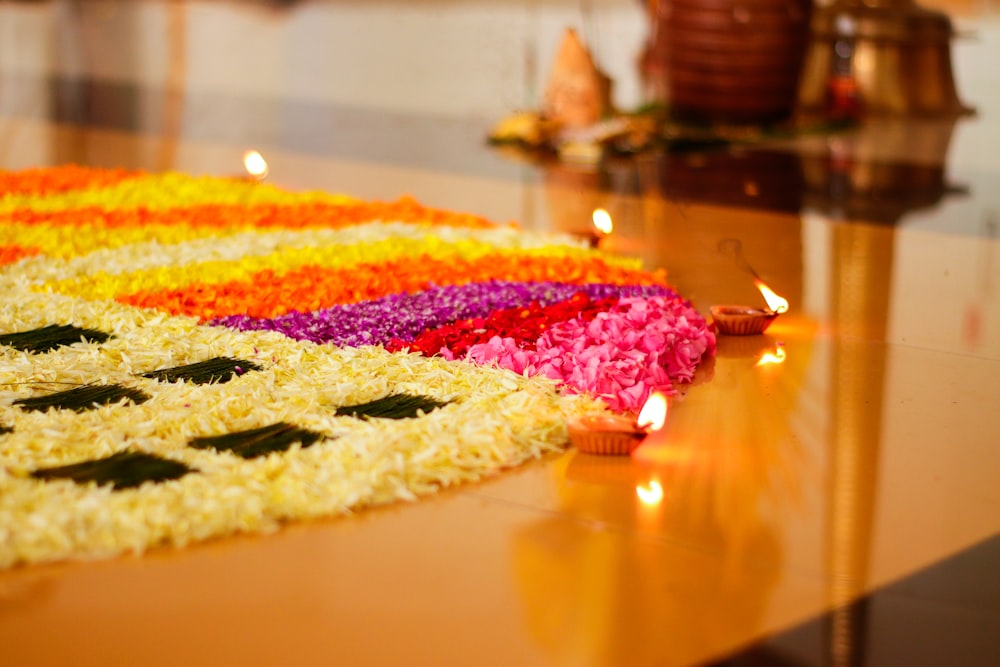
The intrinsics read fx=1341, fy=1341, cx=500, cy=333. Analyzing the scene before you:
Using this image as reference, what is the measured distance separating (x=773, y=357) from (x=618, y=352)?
0.44 m

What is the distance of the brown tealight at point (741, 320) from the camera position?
114 inches

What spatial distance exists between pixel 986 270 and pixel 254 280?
6.55 ft

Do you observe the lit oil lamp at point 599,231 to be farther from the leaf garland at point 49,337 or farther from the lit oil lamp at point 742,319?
the leaf garland at point 49,337

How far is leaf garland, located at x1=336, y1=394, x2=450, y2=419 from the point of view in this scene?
219 cm

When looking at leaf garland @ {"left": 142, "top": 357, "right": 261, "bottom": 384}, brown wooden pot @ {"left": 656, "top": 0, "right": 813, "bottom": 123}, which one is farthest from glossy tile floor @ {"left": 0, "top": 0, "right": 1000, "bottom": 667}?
brown wooden pot @ {"left": 656, "top": 0, "right": 813, "bottom": 123}

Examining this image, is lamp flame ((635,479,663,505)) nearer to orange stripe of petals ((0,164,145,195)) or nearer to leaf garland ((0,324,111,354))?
leaf garland ((0,324,111,354))

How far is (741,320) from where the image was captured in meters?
2.89

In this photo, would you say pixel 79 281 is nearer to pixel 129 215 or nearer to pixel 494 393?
pixel 129 215

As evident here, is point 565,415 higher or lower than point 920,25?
lower

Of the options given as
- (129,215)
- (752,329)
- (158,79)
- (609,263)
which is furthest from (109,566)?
(158,79)

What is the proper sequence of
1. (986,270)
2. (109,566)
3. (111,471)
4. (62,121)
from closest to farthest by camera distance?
1. (109,566)
2. (111,471)
3. (986,270)
4. (62,121)

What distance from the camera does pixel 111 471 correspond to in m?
1.91

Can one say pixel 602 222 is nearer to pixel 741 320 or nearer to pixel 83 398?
pixel 741 320

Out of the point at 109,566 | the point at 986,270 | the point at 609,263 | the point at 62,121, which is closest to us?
the point at 109,566
